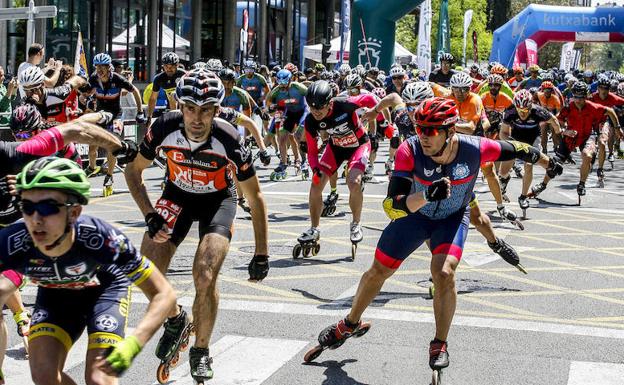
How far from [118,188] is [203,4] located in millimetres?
26622

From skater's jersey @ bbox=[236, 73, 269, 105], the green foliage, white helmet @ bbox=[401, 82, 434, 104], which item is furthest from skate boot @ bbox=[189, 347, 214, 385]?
the green foliage

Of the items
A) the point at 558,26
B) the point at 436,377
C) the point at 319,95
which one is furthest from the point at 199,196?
the point at 558,26

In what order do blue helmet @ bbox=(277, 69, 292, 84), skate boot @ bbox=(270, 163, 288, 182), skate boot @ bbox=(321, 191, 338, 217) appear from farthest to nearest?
blue helmet @ bbox=(277, 69, 292, 84) → skate boot @ bbox=(270, 163, 288, 182) → skate boot @ bbox=(321, 191, 338, 217)

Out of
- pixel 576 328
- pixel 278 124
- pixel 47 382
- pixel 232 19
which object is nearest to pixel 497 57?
pixel 232 19

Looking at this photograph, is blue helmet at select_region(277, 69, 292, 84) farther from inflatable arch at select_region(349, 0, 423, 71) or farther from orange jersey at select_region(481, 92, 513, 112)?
inflatable arch at select_region(349, 0, 423, 71)

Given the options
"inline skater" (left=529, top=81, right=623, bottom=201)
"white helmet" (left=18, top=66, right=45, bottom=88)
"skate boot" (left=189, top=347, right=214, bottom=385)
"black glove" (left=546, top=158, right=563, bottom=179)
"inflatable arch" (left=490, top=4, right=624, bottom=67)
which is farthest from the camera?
"inflatable arch" (left=490, top=4, right=624, bottom=67)

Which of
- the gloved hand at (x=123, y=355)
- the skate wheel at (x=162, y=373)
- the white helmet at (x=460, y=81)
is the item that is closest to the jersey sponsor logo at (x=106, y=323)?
the gloved hand at (x=123, y=355)

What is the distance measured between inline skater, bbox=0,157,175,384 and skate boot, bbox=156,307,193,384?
1470 mm

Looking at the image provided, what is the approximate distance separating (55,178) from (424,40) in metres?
32.6

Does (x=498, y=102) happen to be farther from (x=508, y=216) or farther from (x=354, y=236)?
(x=354, y=236)

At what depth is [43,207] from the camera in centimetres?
459

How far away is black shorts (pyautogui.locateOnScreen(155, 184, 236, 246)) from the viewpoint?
22.8 feet

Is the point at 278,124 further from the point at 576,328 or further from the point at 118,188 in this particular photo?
the point at 576,328

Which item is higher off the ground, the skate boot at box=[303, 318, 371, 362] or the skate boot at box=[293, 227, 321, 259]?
the skate boot at box=[293, 227, 321, 259]
